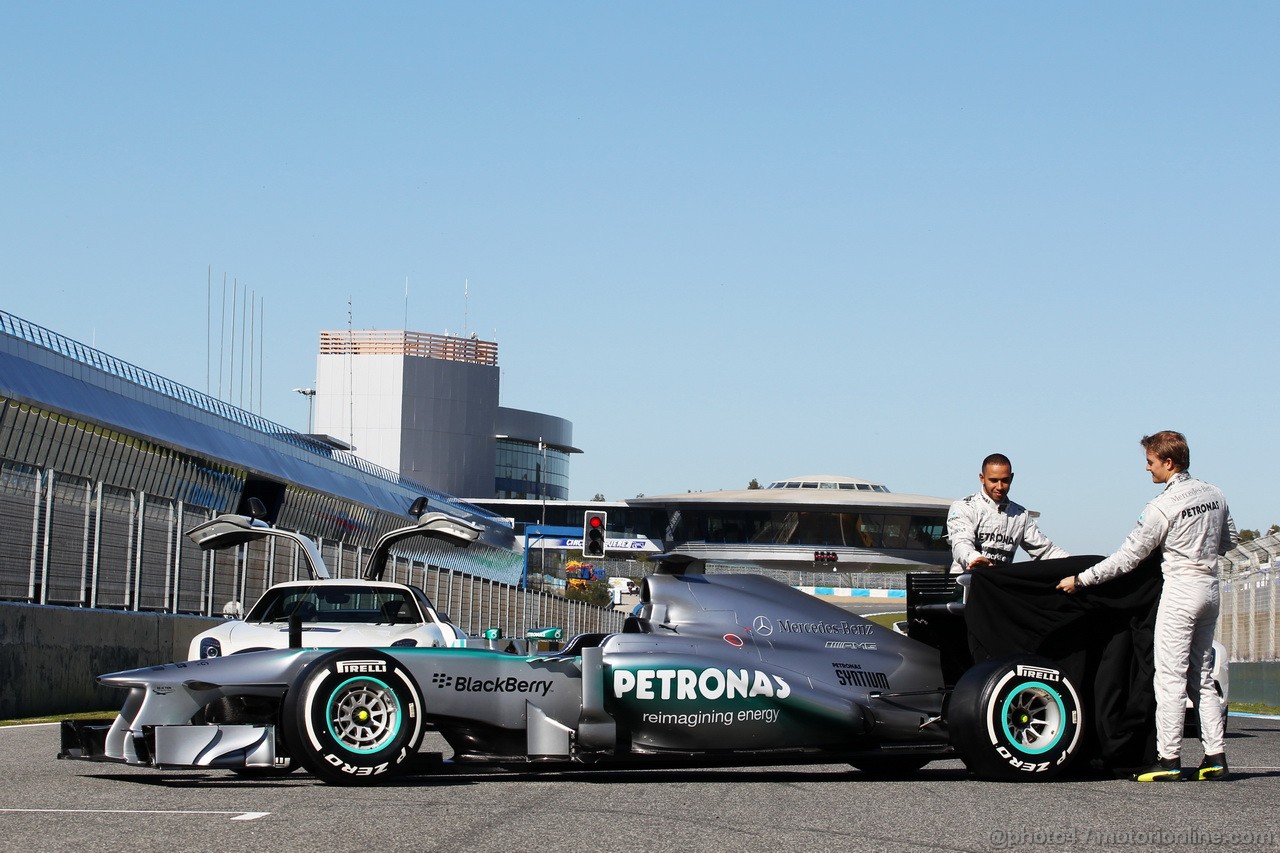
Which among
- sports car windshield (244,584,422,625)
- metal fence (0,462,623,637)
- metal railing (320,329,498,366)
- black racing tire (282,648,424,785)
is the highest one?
metal railing (320,329,498,366)

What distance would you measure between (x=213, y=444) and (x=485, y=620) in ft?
20.9

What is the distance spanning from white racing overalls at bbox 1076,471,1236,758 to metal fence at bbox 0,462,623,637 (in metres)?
10.7

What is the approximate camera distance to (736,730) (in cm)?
869

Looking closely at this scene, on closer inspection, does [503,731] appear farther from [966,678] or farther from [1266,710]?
[1266,710]

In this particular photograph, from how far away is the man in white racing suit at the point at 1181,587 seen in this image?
8.43m

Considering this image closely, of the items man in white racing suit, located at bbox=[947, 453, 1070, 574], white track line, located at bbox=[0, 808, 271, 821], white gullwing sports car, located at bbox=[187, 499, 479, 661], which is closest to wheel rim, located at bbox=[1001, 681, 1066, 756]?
man in white racing suit, located at bbox=[947, 453, 1070, 574]

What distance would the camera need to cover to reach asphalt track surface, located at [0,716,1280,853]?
5895mm

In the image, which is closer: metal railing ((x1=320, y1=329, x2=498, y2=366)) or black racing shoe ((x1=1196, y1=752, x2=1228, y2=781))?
black racing shoe ((x1=1196, y1=752, x2=1228, y2=781))

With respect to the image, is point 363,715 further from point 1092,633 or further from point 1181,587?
point 1181,587

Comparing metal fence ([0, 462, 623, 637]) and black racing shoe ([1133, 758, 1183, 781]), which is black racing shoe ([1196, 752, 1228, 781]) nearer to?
black racing shoe ([1133, 758, 1183, 781])

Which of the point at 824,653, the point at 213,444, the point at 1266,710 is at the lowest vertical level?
the point at 1266,710

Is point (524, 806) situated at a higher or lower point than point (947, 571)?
lower

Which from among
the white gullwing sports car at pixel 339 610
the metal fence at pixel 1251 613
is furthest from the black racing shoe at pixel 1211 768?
the metal fence at pixel 1251 613

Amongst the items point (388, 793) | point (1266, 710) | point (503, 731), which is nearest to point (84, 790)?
point (388, 793)
